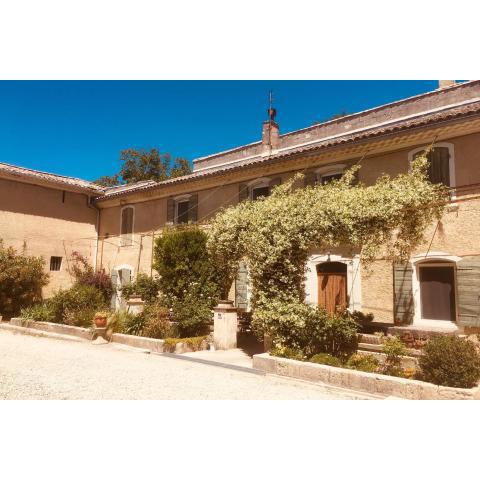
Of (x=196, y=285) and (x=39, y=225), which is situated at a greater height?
(x=39, y=225)

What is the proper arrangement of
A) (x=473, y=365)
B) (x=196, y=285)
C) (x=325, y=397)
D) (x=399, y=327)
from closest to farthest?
(x=473, y=365) < (x=325, y=397) < (x=399, y=327) < (x=196, y=285)

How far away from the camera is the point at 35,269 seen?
16.5 metres

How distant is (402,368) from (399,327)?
3.14 metres

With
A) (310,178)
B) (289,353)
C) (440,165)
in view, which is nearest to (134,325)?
(289,353)

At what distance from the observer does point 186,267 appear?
40.2ft

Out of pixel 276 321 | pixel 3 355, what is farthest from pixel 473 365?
pixel 3 355

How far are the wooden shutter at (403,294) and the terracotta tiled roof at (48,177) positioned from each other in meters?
15.2

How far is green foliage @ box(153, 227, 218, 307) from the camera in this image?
12.1 metres

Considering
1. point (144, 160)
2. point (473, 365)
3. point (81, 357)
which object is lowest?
point (81, 357)

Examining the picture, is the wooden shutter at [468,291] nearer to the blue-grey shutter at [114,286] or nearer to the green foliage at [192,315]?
the green foliage at [192,315]

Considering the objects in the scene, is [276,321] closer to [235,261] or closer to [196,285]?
[235,261]

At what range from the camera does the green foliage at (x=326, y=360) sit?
23.4 ft

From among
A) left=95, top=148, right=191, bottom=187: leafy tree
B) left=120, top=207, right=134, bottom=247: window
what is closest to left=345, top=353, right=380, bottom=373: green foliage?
left=120, top=207, right=134, bottom=247: window

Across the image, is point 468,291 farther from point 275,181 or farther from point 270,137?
point 270,137
